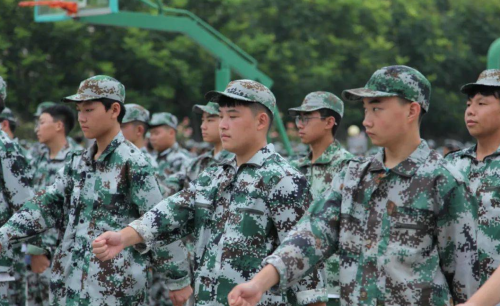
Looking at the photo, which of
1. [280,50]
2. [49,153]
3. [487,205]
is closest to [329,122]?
[487,205]

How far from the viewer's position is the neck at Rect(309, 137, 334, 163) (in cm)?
762

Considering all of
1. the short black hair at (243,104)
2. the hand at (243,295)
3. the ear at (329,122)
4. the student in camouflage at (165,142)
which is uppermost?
the short black hair at (243,104)

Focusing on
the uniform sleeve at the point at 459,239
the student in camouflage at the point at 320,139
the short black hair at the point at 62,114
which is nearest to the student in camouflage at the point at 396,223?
the uniform sleeve at the point at 459,239

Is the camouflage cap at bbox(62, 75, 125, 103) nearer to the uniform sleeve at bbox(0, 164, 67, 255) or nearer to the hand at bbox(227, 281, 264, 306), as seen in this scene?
the uniform sleeve at bbox(0, 164, 67, 255)

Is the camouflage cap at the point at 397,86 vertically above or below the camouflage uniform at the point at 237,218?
above

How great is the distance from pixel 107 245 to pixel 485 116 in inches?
111

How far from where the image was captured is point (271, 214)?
4645 mm

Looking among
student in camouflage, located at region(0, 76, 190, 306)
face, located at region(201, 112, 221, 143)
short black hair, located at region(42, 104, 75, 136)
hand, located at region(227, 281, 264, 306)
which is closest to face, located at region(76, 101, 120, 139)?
student in camouflage, located at region(0, 76, 190, 306)

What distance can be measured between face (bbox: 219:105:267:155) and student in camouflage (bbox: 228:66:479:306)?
0.99 metres

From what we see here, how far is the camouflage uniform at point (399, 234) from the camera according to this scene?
3730mm

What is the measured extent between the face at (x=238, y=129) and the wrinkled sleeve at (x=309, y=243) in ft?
3.16

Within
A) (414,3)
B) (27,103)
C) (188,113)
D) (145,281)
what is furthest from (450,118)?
(145,281)

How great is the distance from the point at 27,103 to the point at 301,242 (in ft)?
74.5

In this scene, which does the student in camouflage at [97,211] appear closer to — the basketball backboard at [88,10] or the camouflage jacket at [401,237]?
the camouflage jacket at [401,237]
